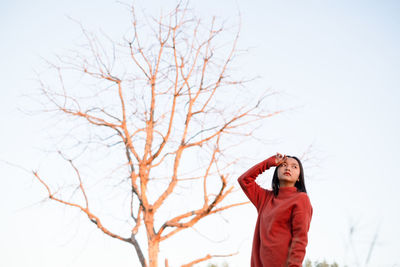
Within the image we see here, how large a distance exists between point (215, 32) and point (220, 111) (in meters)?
1.27

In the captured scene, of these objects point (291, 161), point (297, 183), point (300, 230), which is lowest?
point (300, 230)

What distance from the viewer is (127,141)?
7.02 m

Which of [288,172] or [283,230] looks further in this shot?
[288,172]

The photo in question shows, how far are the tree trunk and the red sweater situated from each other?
13.0ft

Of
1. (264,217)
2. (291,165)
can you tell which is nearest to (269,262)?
(264,217)

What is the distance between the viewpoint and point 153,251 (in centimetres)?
648

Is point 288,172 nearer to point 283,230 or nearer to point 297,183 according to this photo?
point 297,183

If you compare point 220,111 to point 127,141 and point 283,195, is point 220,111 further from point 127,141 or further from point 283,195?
point 283,195

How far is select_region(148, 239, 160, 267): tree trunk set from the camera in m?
6.40

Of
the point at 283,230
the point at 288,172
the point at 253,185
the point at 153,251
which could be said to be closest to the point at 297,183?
the point at 288,172

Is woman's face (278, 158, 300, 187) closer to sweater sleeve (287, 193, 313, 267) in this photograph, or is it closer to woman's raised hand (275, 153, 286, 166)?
woman's raised hand (275, 153, 286, 166)

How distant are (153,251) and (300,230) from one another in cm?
435

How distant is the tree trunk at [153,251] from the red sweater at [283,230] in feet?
13.0

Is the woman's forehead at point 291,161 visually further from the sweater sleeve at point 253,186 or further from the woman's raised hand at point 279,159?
the sweater sleeve at point 253,186
